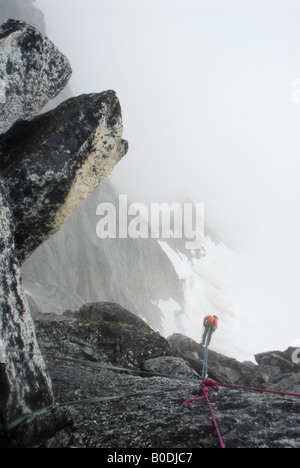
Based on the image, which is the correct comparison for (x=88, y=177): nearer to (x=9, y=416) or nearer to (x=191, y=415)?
(x=9, y=416)

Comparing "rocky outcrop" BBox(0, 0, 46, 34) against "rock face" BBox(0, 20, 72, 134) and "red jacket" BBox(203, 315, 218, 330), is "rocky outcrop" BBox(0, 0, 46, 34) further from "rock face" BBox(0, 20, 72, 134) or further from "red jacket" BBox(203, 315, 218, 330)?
"red jacket" BBox(203, 315, 218, 330)

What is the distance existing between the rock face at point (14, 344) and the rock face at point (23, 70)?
2612 mm

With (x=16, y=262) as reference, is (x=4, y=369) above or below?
below

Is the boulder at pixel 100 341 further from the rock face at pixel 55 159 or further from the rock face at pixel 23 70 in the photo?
the rock face at pixel 23 70

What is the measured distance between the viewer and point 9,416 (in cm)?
468

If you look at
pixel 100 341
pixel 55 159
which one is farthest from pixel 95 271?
pixel 55 159

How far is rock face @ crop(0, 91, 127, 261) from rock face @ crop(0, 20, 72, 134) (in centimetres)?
47

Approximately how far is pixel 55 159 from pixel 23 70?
9.49ft

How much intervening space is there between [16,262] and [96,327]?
305 inches

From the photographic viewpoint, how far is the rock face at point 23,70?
7.46 m

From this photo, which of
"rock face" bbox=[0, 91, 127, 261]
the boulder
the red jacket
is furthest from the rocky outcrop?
the boulder

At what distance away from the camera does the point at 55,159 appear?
7289mm

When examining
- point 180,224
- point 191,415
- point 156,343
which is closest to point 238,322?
point 180,224

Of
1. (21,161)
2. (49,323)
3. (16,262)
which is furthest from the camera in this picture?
(49,323)
